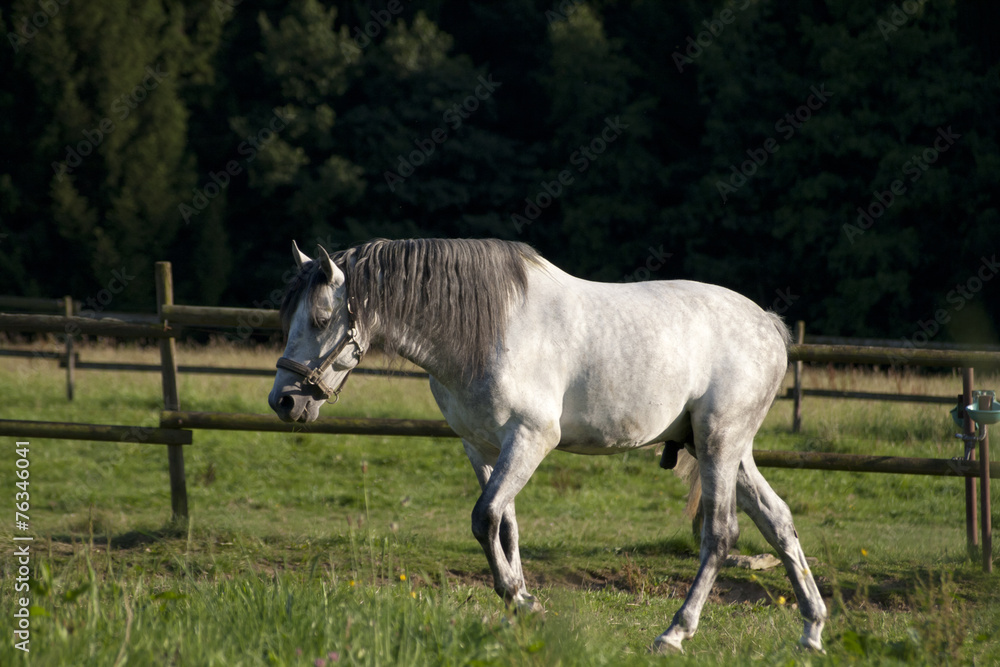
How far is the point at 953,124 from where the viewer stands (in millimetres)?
21109

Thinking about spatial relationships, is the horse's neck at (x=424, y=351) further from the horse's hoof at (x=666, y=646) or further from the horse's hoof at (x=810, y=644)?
the horse's hoof at (x=810, y=644)

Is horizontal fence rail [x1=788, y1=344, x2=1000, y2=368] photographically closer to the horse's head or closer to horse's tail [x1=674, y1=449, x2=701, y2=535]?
horse's tail [x1=674, y1=449, x2=701, y2=535]

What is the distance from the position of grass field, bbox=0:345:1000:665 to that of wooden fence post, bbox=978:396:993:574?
10 centimetres

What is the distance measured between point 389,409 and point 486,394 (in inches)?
283

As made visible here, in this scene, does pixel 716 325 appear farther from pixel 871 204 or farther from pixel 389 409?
pixel 871 204

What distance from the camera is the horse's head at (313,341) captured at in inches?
144

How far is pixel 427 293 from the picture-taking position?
3.84m

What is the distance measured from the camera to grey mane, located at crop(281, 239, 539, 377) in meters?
3.76

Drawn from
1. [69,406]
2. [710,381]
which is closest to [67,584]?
[710,381]

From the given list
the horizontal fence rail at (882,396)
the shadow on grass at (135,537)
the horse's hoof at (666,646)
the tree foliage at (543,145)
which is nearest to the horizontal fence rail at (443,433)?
the shadow on grass at (135,537)

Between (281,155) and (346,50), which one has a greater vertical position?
(346,50)

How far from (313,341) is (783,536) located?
7.51 ft

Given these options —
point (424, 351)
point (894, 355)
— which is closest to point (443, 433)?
point (424, 351)

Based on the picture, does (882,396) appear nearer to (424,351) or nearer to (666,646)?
(666,646)
